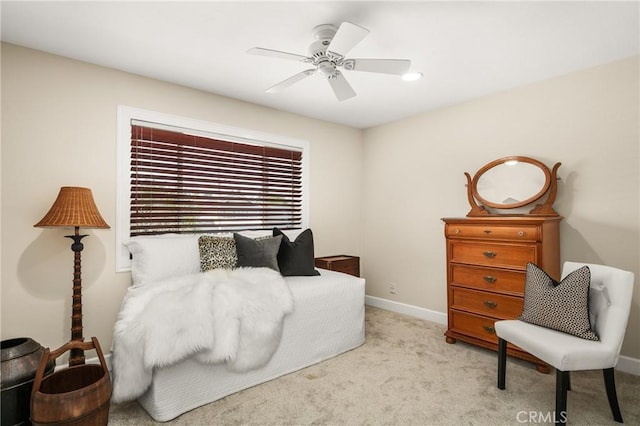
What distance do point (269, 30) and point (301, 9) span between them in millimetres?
318

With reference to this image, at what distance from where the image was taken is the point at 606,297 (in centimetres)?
202

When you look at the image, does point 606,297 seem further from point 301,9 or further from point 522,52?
point 301,9

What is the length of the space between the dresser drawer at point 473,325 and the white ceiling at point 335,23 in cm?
209

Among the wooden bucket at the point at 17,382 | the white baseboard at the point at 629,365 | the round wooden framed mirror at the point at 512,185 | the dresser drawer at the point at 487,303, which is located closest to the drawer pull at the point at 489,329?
the dresser drawer at the point at 487,303

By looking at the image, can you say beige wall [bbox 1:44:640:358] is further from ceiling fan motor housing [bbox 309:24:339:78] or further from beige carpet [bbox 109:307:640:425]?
ceiling fan motor housing [bbox 309:24:339:78]

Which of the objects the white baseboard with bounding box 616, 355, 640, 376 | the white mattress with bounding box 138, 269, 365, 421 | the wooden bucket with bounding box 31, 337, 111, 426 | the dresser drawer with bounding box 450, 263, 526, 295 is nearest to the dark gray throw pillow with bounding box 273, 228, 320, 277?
the white mattress with bounding box 138, 269, 365, 421

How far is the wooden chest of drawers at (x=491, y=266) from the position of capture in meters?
2.65

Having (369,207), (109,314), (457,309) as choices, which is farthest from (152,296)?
(369,207)

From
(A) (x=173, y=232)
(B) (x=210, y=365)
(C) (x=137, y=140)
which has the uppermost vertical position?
(C) (x=137, y=140)

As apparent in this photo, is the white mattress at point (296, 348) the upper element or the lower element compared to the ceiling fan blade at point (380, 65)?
lower

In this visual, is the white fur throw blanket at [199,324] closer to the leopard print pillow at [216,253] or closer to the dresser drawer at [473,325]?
the leopard print pillow at [216,253]

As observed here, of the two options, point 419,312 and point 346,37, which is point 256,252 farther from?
point 419,312

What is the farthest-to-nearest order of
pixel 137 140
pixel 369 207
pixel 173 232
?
1. pixel 369 207
2. pixel 173 232
3. pixel 137 140

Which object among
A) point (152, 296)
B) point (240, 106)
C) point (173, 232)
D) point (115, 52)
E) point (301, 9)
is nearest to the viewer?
point (301, 9)
